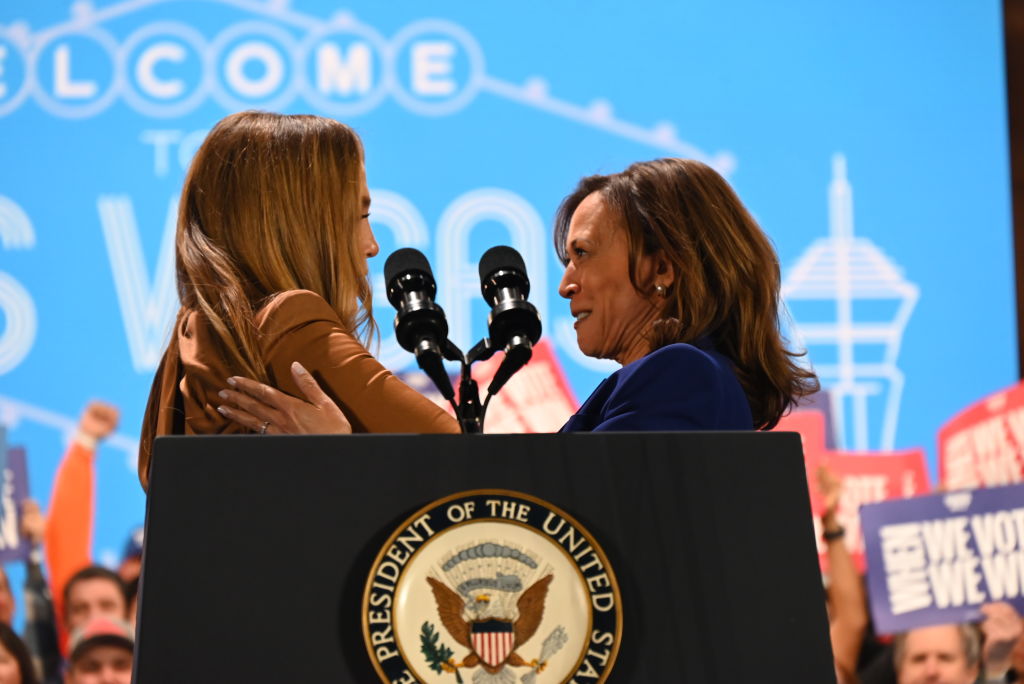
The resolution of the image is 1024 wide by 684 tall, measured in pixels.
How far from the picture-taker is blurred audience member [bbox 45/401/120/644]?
11.4 feet

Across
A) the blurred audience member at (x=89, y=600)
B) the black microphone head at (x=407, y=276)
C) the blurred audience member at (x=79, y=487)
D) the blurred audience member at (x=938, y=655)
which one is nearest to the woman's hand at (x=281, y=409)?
the black microphone head at (x=407, y=276)

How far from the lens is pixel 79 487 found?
3473 mm

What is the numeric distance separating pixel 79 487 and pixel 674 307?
7.46ft

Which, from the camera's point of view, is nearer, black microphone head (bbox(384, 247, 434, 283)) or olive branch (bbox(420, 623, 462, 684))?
olive branch (bbox(420, 623, 462, 684))

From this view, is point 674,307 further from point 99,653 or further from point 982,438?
point 99,653

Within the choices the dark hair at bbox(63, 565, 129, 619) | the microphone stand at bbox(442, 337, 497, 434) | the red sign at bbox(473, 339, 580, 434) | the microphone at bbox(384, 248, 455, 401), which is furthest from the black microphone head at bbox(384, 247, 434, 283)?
the dark hair at bbox(63, 565, 129, 619)

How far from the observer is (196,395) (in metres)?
1.63

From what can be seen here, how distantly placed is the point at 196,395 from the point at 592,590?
2.63ft

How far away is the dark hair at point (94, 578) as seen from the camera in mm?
3496

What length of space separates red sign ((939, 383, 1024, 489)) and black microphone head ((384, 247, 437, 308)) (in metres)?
2.55

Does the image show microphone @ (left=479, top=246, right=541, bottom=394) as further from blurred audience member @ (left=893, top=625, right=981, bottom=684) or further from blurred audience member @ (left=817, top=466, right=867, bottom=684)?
blurred audience member @ (left=893, top=625, right=981, bottom=684)

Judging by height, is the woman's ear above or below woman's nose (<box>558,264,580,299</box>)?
below

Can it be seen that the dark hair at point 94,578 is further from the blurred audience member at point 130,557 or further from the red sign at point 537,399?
the red sign at point 537,399

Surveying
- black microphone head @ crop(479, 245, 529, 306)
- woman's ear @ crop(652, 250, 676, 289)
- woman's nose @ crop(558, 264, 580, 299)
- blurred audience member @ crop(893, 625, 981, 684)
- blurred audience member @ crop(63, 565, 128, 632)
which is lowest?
blurred audience member @ crop(893, 625, 981, 684)
